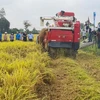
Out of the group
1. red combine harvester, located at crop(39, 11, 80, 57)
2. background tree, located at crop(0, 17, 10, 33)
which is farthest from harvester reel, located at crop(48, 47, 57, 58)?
background tree, located at crop(0, 17, 10, 33)

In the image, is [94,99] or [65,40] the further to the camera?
[65,40]

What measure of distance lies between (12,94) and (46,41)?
771 centimetres

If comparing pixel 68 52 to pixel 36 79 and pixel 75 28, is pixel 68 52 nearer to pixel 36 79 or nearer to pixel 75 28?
pixel 75 28

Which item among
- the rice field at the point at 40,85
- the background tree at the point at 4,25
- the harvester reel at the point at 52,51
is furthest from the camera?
the background tree at the point at 4,25

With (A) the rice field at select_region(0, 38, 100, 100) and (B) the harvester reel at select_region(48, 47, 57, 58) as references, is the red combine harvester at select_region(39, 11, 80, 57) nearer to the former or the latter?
(B) the harvester reel at select_region(48, 47, 57, 58)

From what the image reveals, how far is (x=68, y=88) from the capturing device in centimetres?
611

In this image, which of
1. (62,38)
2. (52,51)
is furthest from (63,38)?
(52,51)

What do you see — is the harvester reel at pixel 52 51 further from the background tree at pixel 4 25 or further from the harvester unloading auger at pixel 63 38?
the background tree at pixel 4 25

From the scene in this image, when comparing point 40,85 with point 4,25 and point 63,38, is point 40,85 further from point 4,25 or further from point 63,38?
point 4,25

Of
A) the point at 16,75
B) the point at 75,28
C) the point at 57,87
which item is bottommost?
the point at 57,87

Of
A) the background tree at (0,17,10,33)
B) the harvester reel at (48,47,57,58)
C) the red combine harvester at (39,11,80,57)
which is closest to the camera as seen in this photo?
the red combine harvester at (39,11,80,57)

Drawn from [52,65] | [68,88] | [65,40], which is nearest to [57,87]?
[68,88]

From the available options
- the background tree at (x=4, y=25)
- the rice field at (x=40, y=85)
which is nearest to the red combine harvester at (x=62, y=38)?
the rice field at (x=40, y=85)

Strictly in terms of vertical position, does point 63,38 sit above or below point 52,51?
above
